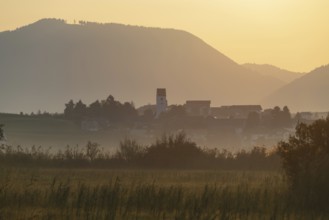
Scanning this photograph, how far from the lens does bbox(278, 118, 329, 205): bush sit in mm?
22906

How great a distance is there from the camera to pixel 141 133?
12100 cm

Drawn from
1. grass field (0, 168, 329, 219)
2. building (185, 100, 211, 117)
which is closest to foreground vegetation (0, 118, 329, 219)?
grass field (0, 168, 329, 219)

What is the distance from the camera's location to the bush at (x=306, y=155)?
75.2ft

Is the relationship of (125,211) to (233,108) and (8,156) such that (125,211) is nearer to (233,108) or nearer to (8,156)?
(8,156)

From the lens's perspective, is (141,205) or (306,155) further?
(306,155)

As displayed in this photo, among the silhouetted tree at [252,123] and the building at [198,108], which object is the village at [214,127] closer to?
the silhouetted tree at [252,123]

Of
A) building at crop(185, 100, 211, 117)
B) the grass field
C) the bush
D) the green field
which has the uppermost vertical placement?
building at crop(185, 100, 211, 117)

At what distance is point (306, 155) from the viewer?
25625 millimetres

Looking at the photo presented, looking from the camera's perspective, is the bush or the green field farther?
the green field

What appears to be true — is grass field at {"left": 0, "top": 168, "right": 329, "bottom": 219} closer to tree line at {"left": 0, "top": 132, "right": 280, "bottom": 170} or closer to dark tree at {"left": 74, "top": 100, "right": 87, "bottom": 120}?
tree line at {"left": 0, "top": 132, "right": 280, "bottom": 170}

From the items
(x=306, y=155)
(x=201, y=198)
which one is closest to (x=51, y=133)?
(x=306, y=155)

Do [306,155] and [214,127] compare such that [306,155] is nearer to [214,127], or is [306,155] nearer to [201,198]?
[201,198]

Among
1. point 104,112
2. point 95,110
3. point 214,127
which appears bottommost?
point 214,127

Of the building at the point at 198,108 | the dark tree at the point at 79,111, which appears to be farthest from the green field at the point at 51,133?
the building at the point at 198,108
